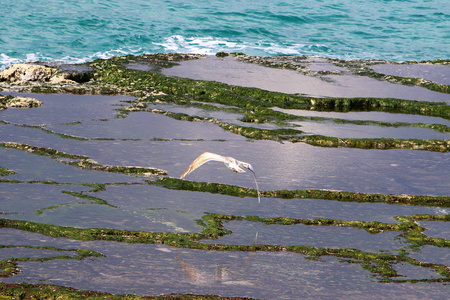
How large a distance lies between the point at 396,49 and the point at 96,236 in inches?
916

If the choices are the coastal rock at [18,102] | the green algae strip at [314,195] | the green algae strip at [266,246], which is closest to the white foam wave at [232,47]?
the coastal rock at [18,102]

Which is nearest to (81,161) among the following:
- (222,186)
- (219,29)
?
(222,186)

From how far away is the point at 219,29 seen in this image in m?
29.6

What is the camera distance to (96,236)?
7465 mm

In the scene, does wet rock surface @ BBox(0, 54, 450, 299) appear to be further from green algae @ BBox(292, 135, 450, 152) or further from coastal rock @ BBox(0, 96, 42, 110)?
coastal rock @ BBox(0, 96, 42, 110)

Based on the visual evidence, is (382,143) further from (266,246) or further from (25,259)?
(25,259)

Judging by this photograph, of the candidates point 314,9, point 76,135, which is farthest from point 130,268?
point 314,9

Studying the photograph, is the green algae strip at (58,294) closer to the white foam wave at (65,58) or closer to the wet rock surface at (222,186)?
the wet rock surface at (222,186)

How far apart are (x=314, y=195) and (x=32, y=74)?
9.30 meters

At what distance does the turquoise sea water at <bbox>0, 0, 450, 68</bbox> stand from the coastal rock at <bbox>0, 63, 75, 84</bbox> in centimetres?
739

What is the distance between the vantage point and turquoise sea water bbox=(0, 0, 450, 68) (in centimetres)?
2647

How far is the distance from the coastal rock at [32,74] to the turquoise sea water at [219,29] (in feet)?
24.2

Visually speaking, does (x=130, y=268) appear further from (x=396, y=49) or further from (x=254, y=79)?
(x=396, y=49)

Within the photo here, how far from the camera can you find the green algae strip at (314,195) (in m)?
9.01
